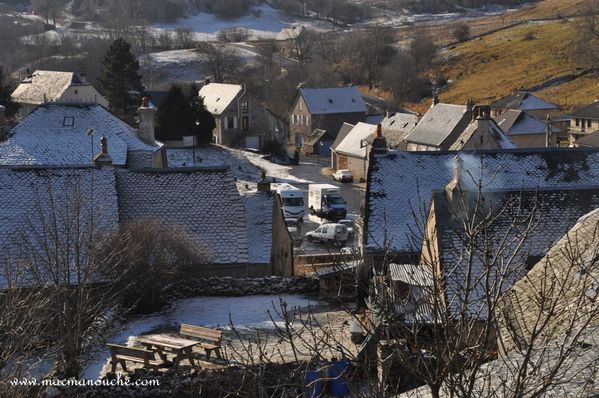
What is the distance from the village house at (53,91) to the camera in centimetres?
6350

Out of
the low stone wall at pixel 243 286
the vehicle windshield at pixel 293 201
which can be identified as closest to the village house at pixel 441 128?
the vehicle windshield at pixel 293 201

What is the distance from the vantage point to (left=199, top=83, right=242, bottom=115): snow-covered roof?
67.6m

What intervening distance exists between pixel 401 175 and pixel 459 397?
17.3m

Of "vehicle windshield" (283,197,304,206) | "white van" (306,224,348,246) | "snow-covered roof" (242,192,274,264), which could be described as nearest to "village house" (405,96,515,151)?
"vehicle windshield" (283,197,304,206)

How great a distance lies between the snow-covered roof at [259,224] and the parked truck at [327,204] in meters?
17.5

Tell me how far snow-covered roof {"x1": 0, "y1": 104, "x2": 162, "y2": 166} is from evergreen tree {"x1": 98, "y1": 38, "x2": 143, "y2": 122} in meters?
27.3

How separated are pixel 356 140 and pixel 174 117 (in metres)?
11.3

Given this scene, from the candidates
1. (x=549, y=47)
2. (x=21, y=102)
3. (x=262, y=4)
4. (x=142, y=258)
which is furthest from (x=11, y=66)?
(x=142, y=258)

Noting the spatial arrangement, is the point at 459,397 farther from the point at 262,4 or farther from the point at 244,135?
the point at 262,4

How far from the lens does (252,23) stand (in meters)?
168

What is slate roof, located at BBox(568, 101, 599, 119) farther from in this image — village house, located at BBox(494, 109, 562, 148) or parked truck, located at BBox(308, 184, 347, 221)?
parked truck, located at BBox(308, 184, 347, 221)

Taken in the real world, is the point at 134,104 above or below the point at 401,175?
below

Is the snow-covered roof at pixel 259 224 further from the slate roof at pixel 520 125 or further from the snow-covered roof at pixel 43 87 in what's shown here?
the snow-covered roof at pixel 43 87

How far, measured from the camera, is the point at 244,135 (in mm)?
67125
